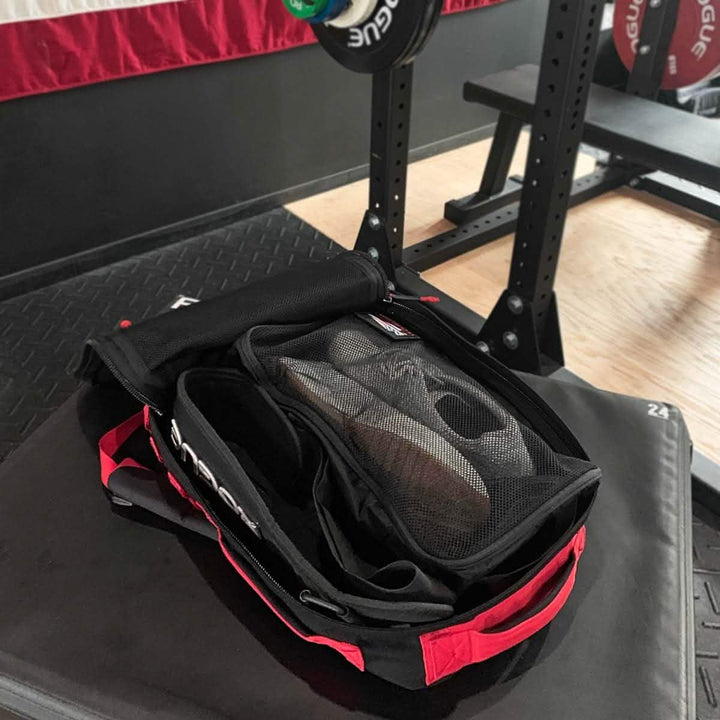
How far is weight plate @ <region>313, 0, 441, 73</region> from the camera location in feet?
3.42

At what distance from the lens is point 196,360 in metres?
0.93

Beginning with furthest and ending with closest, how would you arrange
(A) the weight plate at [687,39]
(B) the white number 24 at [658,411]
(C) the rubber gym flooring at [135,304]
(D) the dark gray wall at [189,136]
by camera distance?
(A) the weight plate at [687,39]
(D) the dark gray wall at [189,136]
(C) the rubber gym flooring at [135,304]
(B) the white number 24 at [658,411]

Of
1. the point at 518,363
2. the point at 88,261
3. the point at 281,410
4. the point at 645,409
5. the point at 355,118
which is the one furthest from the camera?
the point at 355,118

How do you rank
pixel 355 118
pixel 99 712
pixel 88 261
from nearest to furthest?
pixel 99 712 < pixel 88 261 < pixel 355 118

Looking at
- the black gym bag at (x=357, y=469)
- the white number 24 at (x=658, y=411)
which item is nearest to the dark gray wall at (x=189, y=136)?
the black gym bag at (x=357, y=469)

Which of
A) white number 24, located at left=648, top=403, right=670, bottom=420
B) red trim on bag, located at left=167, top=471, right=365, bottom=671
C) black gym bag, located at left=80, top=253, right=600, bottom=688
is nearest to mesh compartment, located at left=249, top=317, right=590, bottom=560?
black gym bag, located at left=80, top=253, right=600, bottom=688

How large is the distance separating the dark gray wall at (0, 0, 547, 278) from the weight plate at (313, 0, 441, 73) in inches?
26.6

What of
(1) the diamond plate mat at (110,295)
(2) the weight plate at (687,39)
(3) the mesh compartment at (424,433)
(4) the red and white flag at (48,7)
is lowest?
(1) the diamond plate mat at (110,295)

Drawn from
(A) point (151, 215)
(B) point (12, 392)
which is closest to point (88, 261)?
(A) point (151, 215)

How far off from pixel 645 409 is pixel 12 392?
3.95ft

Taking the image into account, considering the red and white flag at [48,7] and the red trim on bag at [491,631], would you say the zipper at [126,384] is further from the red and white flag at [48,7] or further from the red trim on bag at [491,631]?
the red and white flag at [48,7]

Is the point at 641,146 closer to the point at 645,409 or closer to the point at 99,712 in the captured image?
the point at 645,409

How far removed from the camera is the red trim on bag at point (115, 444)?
868mm

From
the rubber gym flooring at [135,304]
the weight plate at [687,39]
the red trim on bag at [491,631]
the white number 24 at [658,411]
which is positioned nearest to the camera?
the red trim on bag at [491,631]
